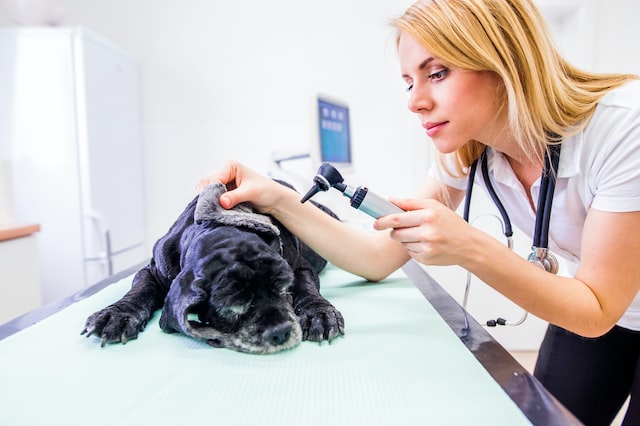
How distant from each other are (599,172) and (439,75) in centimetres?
34

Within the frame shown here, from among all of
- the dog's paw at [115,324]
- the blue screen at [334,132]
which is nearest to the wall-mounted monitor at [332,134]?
the blue screen at [334,132]

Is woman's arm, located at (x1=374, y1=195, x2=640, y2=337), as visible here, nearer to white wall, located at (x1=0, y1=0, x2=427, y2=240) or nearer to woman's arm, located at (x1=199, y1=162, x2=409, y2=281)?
woman's arm, located at (x1=199, y1=162, x2=409, y2=281)

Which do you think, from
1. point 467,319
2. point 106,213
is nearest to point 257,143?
point 106,213

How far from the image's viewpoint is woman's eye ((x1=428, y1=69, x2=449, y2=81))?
74cm

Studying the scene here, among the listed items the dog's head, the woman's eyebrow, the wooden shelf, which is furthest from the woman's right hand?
the wooden shelf

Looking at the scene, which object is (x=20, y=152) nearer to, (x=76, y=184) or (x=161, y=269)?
(x=76, y=184)

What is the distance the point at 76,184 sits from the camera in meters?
2.04

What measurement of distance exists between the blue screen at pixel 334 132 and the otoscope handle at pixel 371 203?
1.08 m

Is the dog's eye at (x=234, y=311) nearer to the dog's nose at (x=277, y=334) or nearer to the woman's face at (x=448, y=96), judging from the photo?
the dog's nose at (x=277, y=334)

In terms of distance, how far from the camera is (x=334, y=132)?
6.32 ft

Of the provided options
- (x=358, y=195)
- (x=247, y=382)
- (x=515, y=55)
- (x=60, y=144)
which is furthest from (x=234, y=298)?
(x=60, y=144)

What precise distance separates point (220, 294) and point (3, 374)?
32 centimetres

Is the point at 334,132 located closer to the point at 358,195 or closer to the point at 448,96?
the point at 448,96

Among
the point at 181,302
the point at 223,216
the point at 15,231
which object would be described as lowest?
the point at 15,231
